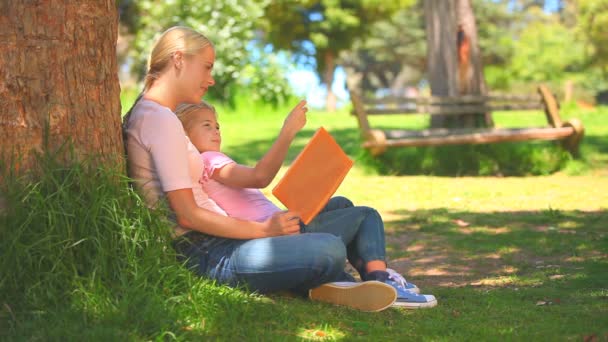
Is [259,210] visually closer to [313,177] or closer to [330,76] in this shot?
[313,177]

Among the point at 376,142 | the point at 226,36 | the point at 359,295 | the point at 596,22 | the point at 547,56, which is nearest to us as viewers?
the point at 359,295

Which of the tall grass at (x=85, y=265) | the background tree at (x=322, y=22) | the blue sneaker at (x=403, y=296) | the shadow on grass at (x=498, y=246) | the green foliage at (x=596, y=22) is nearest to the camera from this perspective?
the tall grass at (x=85, y=265)

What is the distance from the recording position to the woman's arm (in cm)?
364

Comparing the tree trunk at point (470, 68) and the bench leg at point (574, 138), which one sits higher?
the tree trunk at point (470, 68)

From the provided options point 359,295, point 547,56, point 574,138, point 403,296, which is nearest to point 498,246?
point 403,296

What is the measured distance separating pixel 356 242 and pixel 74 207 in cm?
140

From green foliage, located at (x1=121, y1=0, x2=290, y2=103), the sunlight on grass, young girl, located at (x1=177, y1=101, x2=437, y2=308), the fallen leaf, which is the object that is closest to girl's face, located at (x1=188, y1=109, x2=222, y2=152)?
young girl, located at (x1=177, y1=101, x2=437, y2=308)

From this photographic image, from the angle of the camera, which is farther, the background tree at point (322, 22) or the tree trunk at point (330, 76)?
the tree trunk at point (330, 76)

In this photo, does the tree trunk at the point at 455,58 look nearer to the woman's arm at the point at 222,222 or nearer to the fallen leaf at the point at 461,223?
the fallen leaf at the point at 461,223

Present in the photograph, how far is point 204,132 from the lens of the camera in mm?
4062

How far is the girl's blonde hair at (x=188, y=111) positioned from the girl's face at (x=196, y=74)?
184mm

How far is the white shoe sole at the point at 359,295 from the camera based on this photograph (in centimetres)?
379

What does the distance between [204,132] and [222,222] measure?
0.56 meters

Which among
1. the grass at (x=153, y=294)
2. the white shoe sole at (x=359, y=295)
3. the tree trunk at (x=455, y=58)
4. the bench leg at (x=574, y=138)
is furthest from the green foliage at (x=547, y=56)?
the white shoe sole at (x=359, y=295)
